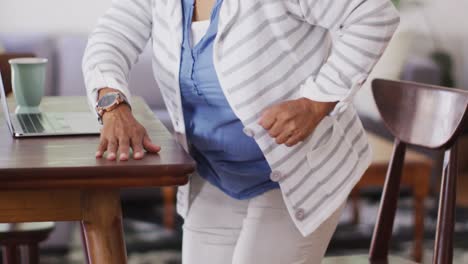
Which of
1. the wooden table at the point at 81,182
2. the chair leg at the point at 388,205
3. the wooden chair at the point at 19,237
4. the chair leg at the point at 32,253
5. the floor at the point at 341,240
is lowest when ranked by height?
the floor at the point at 341,240

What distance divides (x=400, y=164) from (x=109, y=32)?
0.67 meters

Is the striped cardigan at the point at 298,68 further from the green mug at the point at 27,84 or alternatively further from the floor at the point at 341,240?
the floor at the point at 341,240

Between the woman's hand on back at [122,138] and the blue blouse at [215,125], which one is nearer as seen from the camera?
the woman's hand on back at [122,138]

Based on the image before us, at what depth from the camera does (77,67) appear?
4.30m

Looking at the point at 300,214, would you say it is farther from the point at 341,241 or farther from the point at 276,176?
the point at 341,241

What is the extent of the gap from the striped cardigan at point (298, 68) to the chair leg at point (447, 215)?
0.21m

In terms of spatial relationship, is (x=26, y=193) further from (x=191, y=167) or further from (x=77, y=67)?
(x=77, y=67)

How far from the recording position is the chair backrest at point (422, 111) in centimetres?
161

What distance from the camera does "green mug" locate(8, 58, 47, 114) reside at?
5.76 ft

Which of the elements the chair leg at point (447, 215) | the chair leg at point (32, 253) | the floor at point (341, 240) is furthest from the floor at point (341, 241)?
the chair leg at point (447, 215)

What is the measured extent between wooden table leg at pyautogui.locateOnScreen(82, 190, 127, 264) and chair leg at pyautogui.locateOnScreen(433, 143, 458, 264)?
62cm

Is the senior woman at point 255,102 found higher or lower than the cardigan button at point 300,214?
higher

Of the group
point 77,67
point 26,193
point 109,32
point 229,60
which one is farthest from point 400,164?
point 77,67

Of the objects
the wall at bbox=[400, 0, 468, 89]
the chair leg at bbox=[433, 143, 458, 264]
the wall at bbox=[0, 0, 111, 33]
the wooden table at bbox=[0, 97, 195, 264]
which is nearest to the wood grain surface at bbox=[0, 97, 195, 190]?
the wooden table at bbox=[0, 97, 195, 264]
